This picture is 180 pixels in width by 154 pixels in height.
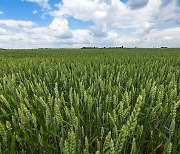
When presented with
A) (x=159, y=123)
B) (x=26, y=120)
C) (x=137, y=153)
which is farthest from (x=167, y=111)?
(x=26, y=120)

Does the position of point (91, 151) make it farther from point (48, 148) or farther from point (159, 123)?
point (159, 123)

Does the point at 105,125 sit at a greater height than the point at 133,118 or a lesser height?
lesser

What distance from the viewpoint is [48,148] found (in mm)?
1347

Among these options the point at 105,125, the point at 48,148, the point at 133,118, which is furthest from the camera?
the point at 105,125

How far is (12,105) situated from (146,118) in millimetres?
1521

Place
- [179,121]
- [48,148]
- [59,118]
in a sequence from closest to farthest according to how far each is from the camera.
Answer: [59,118]
[48,148]
[179,121]

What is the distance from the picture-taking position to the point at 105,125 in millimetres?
1635

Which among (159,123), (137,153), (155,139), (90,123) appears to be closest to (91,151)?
(90,123)

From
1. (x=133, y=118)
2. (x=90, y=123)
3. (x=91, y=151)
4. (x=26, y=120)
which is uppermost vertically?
(x=133, y=118)

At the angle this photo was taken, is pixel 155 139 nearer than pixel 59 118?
No

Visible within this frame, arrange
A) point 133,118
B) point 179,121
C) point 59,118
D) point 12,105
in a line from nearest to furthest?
point 133,118 → point 59,118 → point 179,121 → point 12,105

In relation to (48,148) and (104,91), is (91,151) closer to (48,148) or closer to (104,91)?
(48,148)

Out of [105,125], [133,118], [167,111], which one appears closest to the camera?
[133,118]

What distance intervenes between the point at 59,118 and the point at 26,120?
30 cm
